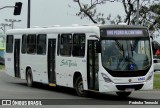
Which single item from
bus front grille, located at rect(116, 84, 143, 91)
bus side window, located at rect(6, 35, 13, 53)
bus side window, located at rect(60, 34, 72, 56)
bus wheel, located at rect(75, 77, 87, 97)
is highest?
bus side window, located at rect(60, 34, 72, 56)

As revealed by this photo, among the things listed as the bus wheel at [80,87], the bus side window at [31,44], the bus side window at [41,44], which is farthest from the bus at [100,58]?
the bus side window at [31,44]

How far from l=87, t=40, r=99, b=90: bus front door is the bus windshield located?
47cm

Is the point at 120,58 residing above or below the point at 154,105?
above

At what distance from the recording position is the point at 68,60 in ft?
71.1

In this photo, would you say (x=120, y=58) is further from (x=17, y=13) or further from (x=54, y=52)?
(x=17, y=13)

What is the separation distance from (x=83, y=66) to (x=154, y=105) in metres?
3.92

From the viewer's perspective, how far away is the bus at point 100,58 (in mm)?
19000

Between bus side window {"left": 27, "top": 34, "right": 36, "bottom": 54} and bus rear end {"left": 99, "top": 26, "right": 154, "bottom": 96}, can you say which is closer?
bus rear end {"left": 99, "top": 26, "right": 154, "bottom": 96}

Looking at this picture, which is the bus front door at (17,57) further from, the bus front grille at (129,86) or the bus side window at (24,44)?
the bus front grille at (129,86)

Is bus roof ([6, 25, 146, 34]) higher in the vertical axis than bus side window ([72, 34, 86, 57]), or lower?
higher

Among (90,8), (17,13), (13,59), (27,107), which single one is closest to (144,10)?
(90,8)

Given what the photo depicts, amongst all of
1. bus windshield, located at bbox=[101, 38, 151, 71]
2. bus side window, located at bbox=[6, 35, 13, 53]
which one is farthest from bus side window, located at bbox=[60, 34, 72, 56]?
bus side window, located at bbox=[6, 35, 13, 53]

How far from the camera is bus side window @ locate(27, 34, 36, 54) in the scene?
82.9ft

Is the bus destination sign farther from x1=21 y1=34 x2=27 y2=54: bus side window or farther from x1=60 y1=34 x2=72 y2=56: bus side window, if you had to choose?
x1=21 y1=34 x2=27 y2=54: bus side window
